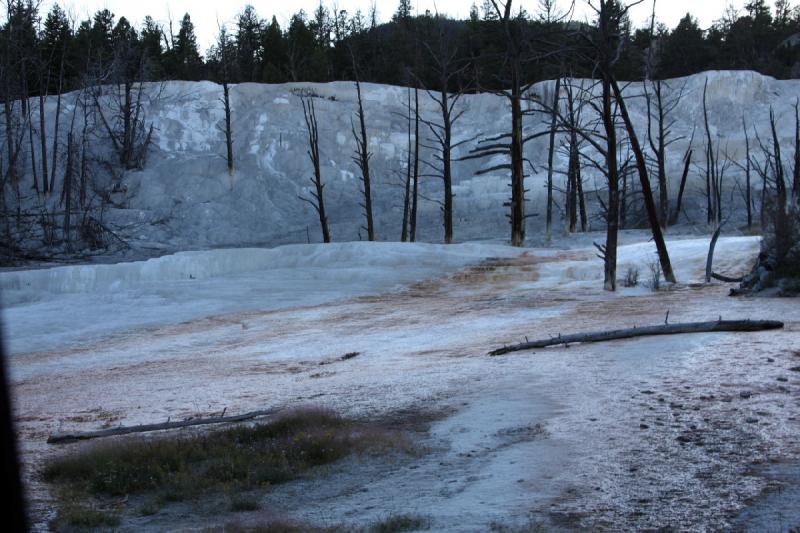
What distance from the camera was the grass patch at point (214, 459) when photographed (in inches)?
240

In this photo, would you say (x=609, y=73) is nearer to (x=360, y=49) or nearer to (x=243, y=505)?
(x=243, y=505)

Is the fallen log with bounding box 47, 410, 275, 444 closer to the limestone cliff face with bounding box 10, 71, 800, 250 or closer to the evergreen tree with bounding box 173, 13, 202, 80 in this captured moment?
the limestone cliff face with bounding box 10, 71, 800, 250

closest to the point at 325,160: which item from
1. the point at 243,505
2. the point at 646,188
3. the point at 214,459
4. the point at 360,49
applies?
the point at 360,49

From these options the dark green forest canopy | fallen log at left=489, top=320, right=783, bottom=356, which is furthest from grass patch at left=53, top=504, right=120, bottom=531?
the dark green forest canopy

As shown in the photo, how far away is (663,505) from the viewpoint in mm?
5020

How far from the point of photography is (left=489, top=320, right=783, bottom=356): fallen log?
10.6 metres

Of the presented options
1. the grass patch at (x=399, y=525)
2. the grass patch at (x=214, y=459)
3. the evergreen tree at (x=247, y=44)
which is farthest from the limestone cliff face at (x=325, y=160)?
the grass patch at (x=399, y=525)

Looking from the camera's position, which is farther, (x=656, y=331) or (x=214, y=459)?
(x=656, y=331)

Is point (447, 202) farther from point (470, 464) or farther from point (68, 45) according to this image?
point (68, 45)

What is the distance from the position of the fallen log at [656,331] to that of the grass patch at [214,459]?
13.2 ft

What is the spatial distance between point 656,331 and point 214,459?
6.27 m

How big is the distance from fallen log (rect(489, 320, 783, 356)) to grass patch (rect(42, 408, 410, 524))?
13.2 ft

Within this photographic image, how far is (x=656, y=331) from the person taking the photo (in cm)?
1077

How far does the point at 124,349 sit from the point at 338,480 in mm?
10487
